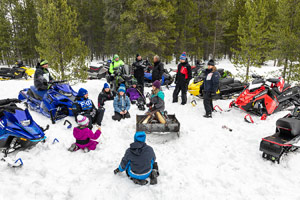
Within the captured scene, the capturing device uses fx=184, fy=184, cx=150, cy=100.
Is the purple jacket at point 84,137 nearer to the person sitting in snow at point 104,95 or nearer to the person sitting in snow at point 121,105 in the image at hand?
the person sitting in snow at point 121,105

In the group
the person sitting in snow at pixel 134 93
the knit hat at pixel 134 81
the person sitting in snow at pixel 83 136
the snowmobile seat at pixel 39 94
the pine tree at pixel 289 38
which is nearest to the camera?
the person sitting in snow at pixel 83 136

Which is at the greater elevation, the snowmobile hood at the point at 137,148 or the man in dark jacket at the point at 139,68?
the man in dark jacket at the point at 139,68

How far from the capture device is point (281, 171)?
12.5 feet

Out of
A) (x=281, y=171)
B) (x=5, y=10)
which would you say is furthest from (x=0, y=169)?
(x=5, y=10)

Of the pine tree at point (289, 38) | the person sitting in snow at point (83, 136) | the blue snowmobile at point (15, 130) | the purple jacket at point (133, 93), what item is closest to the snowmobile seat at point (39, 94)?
the blue snowmobile at point (15, 130)

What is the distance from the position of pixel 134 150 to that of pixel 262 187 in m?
2.47

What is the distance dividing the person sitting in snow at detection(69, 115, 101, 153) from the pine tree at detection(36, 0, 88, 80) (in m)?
5.06

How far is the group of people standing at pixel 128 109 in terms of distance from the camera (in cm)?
343

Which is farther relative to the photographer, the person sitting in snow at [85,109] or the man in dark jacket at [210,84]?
the man in dark jacket at [210,84]

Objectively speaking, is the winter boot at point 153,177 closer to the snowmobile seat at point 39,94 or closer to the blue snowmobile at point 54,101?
the blue snowmobile at point 54,101

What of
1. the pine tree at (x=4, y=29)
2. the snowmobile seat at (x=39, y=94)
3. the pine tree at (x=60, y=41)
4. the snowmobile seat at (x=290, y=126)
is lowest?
the snowmobile seat at (x=290, y=126)

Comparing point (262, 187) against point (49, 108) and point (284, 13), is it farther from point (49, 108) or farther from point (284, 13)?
point (284, 13)

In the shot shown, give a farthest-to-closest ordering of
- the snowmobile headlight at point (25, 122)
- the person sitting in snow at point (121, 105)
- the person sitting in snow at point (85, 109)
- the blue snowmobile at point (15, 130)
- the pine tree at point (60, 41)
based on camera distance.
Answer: the pine tree at point (60, 41) < the person sitting in snow at point (121, 105) < the person sitting in snow at point (85, 109) < the snowmobile headlight at point (25, 122) < the blue snowmobile at point (15, 130)

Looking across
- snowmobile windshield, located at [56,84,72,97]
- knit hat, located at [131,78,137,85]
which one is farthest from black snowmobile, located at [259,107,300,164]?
knit hat, located at [131,78,137,85]
